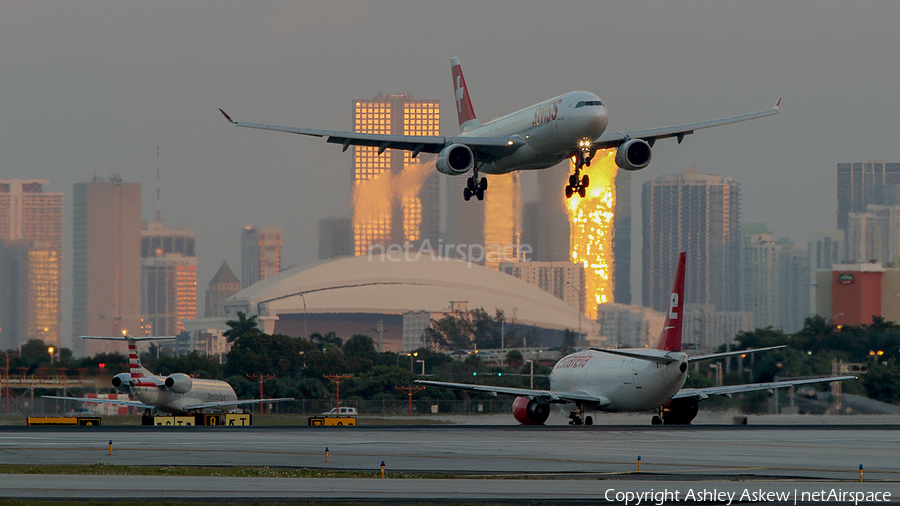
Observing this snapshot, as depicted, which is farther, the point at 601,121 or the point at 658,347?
the point at 658,347

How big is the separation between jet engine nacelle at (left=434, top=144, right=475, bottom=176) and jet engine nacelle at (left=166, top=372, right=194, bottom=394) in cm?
2939

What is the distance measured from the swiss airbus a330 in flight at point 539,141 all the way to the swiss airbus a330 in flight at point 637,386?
35.8 feet

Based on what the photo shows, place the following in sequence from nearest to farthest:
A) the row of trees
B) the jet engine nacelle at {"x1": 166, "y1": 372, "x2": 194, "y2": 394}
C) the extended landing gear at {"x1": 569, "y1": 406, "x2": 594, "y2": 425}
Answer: the extended landing gear at {"x1": 569, "y1": 406, "x2": 594, "y2": 425}, the jet engine nacelle at {"x1": 166, "y1": 372, "x2": 194, "y2": 394}, the row of trees

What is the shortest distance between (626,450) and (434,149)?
20.5 metres

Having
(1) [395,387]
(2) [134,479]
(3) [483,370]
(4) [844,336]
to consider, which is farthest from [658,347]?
(4) [844,336]

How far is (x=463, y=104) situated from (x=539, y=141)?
67.8 feet

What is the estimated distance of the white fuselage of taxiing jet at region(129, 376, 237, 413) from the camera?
72.9 m

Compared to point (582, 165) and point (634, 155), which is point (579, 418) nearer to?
point (634, 155)

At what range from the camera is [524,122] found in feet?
165

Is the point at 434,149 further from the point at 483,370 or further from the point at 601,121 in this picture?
the point at 483,370

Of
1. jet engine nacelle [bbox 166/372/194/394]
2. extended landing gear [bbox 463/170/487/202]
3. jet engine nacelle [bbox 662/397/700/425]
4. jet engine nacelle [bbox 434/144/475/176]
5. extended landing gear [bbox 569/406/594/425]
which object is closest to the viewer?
jet engine nacelle [bbox 434/144/475/176]

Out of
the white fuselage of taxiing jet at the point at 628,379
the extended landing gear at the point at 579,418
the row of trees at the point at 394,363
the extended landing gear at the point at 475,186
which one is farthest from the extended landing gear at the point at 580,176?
the row of trees at the point at 394,363

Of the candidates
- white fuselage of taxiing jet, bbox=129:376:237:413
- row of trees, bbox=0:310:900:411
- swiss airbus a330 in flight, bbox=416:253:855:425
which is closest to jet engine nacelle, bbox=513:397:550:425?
swiss airbus a330 in flight, bbox=416:253:855:425

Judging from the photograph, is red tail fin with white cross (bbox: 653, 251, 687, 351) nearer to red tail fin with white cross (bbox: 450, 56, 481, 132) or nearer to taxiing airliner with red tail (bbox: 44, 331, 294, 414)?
red tail fin with white cross (bbox: 450, 56, 481, 132)
